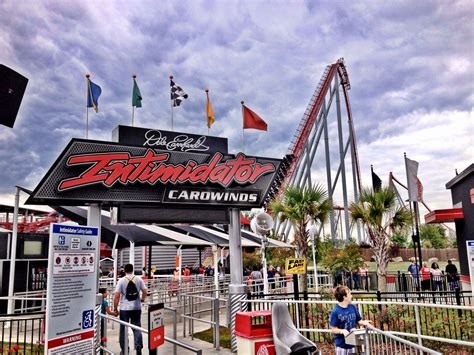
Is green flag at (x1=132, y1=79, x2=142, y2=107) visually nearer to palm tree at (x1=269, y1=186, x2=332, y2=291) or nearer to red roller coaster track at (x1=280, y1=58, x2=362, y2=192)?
palm tree at (x1=269, y1=186, x2=332, y2=291)

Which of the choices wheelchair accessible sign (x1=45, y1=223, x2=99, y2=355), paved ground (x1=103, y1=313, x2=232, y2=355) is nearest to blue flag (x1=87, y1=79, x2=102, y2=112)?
wheelchair accessible sign (x1=45, y1=223, x2=99, y2=355)

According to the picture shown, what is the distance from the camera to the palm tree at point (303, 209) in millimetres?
14727

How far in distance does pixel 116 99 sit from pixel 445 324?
46.6 feet

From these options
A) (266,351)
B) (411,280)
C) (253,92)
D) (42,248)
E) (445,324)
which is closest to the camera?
(266,351)

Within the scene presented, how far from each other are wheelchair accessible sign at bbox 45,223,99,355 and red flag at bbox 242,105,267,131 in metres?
6.88

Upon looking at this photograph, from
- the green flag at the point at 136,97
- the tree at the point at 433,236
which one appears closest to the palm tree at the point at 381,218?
the green flag at the point at 136,97

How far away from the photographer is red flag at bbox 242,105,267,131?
11.8 m

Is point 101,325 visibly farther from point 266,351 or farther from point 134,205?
point 266,351

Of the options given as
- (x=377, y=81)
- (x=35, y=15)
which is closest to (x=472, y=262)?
(x=377, y=81)

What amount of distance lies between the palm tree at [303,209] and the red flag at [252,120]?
3846 mm

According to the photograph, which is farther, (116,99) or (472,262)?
(116,99)

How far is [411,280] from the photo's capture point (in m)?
16.6

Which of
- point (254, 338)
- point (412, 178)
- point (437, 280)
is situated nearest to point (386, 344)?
point (254, 338)

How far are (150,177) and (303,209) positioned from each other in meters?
7.42
